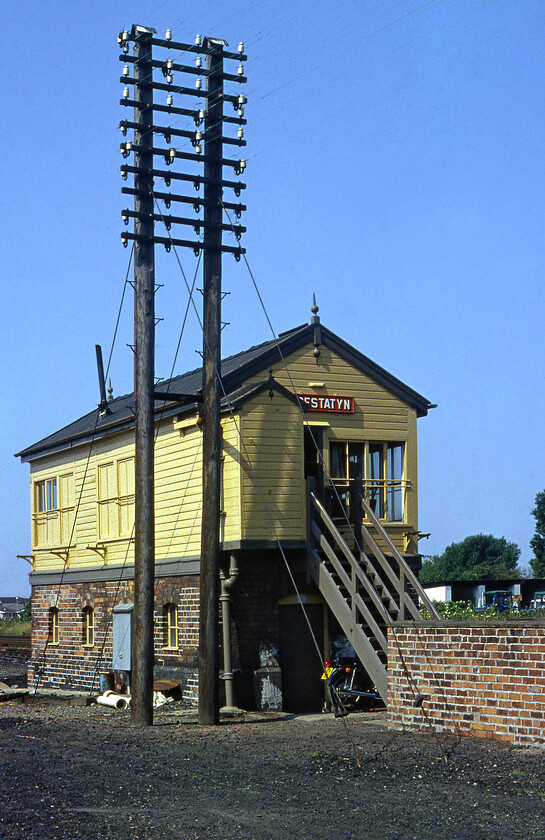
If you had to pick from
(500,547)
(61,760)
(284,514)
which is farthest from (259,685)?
(500,547)

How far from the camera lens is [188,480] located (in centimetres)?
2134

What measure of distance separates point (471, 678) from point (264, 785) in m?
4.31

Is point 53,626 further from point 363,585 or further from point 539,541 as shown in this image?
point 539,541

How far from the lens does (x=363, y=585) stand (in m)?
18.4

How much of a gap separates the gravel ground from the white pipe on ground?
4.16 m

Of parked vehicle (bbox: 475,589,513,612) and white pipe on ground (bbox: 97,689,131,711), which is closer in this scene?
white pipe on ground (bbox: 97,689,131,711)

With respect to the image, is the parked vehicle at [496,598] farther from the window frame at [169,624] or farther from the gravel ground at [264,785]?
the gravel ground at [264,785]

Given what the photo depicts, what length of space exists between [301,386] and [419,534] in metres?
3.91

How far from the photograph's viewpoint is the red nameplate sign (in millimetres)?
21078

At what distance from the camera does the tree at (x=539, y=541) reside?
8925 cm

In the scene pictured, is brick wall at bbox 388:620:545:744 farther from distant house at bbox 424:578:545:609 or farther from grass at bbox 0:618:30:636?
distant house at bbox 424:578:545:609

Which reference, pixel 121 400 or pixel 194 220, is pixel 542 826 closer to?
pixel 194 220

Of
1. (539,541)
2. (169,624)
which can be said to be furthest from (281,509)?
(539,541)

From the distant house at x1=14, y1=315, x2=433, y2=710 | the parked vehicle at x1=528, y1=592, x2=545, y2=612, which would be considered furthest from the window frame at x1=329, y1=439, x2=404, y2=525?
the parked vehicle at x1=528, y1=592, x2=545, y2=612
